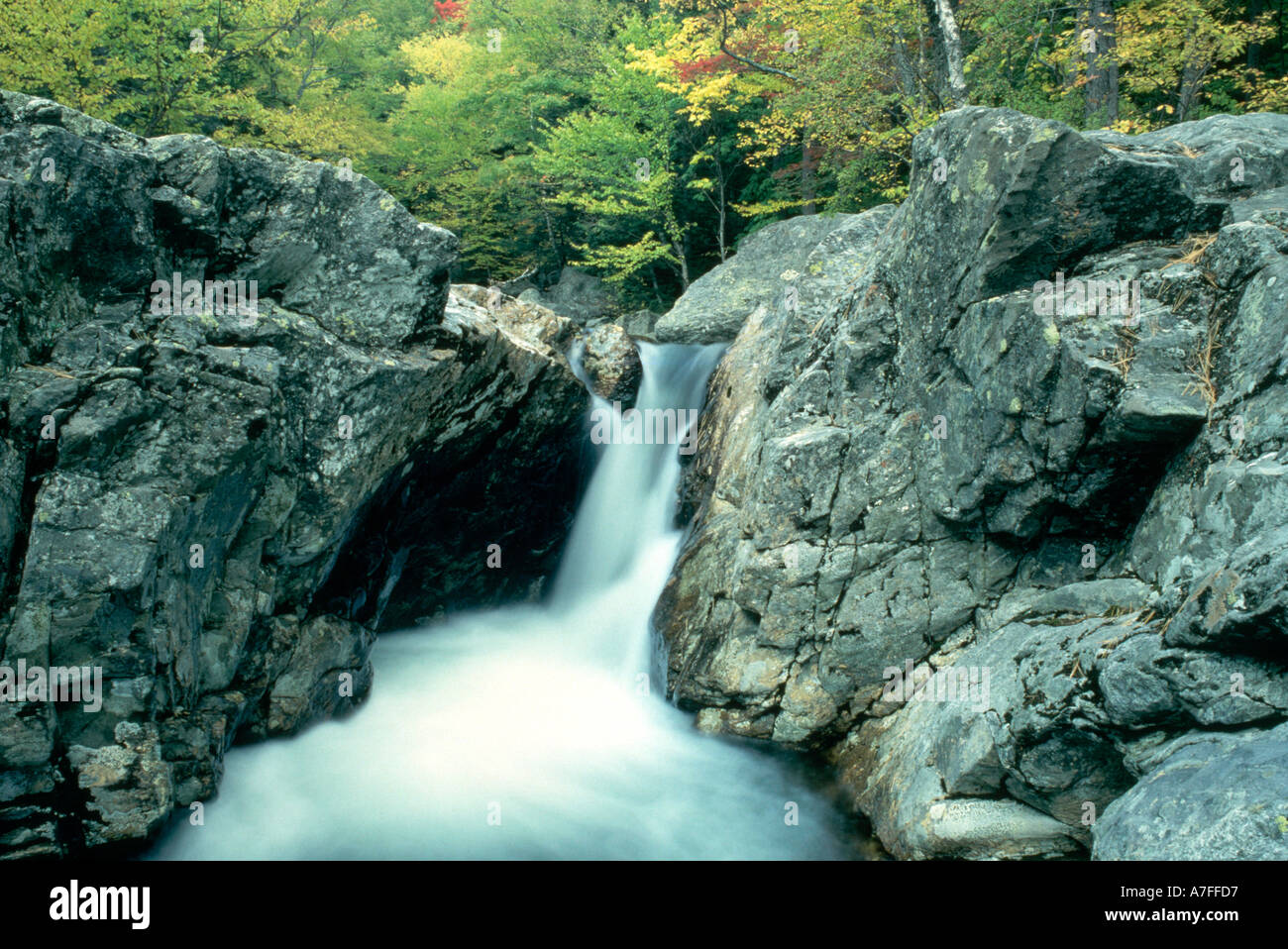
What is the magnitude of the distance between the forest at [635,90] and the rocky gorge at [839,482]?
780 centimetres

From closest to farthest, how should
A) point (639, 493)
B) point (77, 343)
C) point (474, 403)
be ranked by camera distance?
1. point (77, 343)
2. point (474, 403)
3. point (639, 493)

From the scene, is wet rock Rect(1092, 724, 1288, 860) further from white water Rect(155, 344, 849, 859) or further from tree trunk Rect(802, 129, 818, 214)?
tree trunk Rect(802, 129, 818, 214)

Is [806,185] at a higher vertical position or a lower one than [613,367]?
higher

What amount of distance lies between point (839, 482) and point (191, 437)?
22.5 ft

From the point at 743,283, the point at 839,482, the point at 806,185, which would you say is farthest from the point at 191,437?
the point at 806,185

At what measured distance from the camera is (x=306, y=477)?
8.90 metres

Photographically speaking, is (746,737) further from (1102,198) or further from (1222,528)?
(1102,198)

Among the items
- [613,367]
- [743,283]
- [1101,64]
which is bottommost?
[613,367]

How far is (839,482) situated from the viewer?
30.0ft

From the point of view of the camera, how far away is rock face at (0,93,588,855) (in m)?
7.00

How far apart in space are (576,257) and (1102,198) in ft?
71.3

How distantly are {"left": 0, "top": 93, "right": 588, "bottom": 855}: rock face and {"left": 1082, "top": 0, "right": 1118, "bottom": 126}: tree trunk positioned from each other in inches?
465

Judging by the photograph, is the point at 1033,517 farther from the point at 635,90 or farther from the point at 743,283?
the point at 635,90
